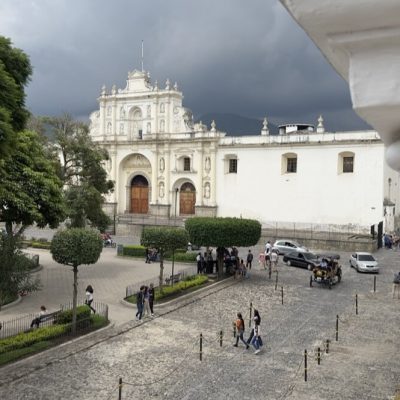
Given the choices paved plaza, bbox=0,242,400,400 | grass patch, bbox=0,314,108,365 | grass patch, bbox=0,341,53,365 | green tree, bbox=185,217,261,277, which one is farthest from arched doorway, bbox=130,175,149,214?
grass patch, bbox=0,341,53,365

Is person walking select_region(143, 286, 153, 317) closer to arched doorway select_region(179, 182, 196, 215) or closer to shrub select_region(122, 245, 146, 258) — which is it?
shrub select_region(122, 245, 146, 258)

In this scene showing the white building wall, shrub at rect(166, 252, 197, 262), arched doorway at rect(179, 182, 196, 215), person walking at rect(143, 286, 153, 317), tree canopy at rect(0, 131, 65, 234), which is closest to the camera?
person walking at rect(143, 286, 153, 317)

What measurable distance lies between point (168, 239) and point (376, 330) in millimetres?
7293

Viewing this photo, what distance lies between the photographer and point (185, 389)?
8.82 m

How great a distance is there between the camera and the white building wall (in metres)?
31.2

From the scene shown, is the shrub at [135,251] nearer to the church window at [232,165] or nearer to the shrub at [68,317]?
the shrub at [68,317]

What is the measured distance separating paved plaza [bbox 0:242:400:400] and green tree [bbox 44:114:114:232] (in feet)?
29.1

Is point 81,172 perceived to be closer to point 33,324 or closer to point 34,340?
point 33,324

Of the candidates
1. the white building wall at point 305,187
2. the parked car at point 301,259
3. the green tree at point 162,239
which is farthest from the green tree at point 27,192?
the white building wall at point 305,187

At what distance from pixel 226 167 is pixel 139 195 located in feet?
28.1

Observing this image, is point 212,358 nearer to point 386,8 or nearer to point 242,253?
point 386,8

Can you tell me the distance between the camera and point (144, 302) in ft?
46.1

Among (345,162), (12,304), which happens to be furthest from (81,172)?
(345,162)

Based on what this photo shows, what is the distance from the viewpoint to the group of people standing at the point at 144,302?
13.6 meters
